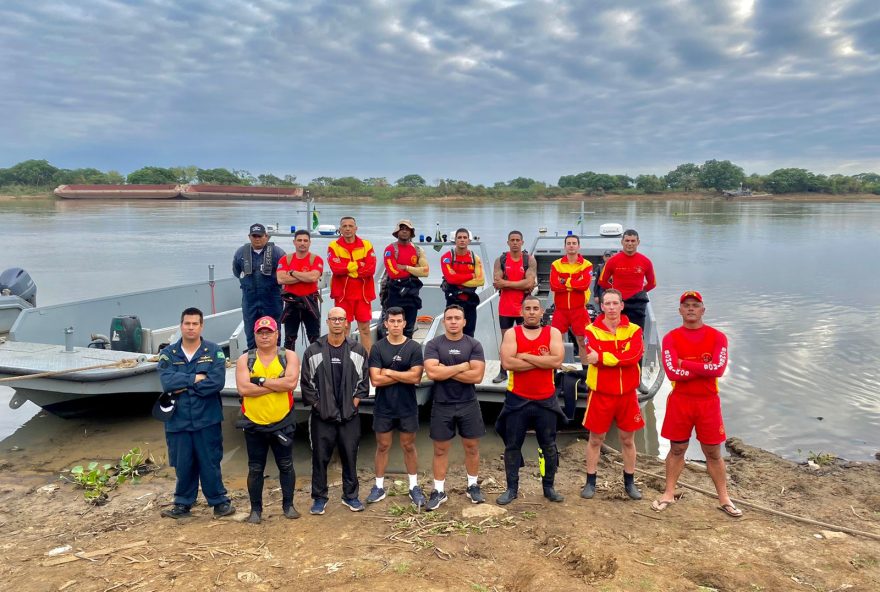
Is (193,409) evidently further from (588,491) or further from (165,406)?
(588,491)

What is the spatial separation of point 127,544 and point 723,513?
3.92 metres

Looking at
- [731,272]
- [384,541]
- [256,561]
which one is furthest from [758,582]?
[731,272]

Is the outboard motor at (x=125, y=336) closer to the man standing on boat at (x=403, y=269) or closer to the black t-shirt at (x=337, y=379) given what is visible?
the man standing on boat at (x=403, y=269)

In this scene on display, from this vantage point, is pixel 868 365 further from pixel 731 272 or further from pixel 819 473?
pixel 731 272

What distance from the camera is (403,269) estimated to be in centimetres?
638

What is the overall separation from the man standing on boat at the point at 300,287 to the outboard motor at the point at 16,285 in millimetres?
5948

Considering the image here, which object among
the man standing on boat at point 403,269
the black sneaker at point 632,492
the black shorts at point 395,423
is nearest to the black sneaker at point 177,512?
the black shorts at point 395,423

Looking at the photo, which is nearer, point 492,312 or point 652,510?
point 652,510

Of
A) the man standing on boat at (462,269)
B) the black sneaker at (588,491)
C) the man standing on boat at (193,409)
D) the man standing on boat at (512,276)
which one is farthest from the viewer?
the man standing on boat at (462,269)

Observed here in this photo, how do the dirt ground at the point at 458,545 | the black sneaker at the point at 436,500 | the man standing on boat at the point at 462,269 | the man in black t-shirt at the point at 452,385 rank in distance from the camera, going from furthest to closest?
1. the man standing on boat at the point at 462,269
2. the black sneaker at the point at 436,500
3. the man in black t-shirt at the point at 452,385
4. the dirt ground at the point at 458,545

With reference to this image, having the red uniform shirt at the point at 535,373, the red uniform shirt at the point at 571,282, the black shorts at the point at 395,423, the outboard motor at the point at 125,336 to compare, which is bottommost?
the black shorts at the point at 395,423

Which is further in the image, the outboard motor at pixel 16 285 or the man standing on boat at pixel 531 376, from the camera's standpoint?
the outboard motor at pixel 16 285

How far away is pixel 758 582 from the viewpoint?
3293mm

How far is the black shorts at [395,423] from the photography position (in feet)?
14.3
